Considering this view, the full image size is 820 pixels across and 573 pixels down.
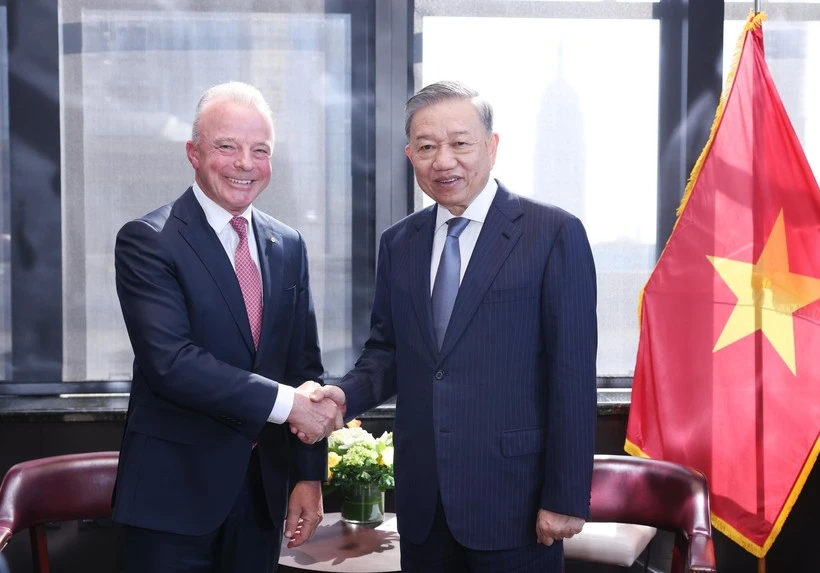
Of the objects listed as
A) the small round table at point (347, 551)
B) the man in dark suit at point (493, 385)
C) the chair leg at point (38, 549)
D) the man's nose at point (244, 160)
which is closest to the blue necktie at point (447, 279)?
the man in dark suit at point (493, 385)

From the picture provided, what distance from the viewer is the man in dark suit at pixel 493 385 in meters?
1.90

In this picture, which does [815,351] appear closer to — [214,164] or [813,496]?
[813,496]

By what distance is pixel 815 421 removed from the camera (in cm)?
304

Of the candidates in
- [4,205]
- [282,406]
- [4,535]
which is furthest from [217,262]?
[4,205]

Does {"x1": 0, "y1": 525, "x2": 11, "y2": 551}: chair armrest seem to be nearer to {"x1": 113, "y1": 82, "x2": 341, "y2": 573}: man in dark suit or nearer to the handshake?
{"x1": 113, "y1": 82, "x2": 341, "y2": 573}: man in dark suit

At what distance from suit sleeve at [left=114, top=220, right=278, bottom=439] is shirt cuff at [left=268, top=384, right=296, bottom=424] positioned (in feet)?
0.10

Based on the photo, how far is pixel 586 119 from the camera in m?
3.80

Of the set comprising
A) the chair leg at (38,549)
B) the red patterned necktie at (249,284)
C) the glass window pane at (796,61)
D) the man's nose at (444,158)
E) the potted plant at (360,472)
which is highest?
the glass window pane at (796,61)

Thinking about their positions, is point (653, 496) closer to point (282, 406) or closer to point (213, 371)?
point (282, 406)

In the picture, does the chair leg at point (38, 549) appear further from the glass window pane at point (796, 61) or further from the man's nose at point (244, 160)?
the glass window pane at point (796, 61)

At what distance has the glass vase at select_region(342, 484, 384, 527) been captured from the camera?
2.75m

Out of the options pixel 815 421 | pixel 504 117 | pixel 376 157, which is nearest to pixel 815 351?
pixel 815 421

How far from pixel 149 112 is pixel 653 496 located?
95.8 inches

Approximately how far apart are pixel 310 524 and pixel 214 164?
36.0 inches
